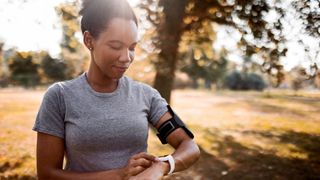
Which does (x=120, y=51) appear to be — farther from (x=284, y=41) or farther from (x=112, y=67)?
(x=284, y=41)

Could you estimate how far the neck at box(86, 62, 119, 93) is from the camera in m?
2.32

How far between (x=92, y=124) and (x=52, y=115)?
224 mm

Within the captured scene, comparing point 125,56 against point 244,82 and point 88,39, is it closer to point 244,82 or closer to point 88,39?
point 88,39

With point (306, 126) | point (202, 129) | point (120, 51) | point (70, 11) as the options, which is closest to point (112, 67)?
point (120, 51)

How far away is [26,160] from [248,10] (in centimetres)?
652

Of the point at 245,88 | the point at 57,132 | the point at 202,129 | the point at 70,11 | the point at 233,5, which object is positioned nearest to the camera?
the point at 57,132

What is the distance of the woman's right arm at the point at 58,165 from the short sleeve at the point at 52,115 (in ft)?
0.12

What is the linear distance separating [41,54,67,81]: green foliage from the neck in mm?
59002

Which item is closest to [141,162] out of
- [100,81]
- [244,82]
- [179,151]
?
[179,151]

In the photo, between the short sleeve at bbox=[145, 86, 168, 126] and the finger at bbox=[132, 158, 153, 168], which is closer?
the finger at bbox=[132, 158, 153, 168]

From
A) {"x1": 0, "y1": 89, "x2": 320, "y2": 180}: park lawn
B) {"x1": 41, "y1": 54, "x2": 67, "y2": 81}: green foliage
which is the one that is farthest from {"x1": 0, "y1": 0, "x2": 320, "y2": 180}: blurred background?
{"x1": 41, "y1": 54, "x2": 67, "y2": 81}: green foliage

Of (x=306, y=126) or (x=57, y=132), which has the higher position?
(x=57, y=132)

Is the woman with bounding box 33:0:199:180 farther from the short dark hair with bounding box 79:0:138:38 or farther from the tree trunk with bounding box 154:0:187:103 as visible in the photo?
the tree trunk with bounding box 154:0:187:103

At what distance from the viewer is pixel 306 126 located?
15.7 m
